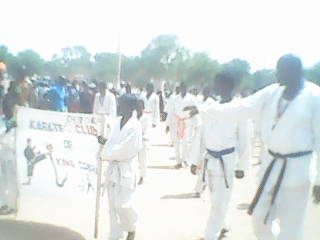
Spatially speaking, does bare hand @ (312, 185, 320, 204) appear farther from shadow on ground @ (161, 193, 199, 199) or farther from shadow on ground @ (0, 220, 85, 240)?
shadow on ground @ (161, 193, 199, 199)

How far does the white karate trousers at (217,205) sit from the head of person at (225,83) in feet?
3.08

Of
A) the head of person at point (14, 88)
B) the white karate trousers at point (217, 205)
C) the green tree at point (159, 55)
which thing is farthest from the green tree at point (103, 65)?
the white karate trousers at point (217, 205)

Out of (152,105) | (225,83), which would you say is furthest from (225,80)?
(152,105)

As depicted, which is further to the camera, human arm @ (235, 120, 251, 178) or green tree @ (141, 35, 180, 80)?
green tree @ (141, 35, 180, 80)

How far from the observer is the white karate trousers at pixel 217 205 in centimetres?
701

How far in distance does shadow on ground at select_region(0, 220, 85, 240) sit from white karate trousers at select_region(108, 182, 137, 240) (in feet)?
1.72

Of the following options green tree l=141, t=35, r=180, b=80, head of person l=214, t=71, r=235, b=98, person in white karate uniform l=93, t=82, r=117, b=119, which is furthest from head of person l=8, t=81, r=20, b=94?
green tree l=141, t=35, r=180, b=80

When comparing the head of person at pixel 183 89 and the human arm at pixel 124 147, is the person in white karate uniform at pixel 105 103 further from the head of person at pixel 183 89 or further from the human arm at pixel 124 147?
the human arm at pixel 124 147

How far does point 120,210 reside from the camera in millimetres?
6578

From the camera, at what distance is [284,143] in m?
5.39

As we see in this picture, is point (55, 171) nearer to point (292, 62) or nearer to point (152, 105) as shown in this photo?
point (292, 62)

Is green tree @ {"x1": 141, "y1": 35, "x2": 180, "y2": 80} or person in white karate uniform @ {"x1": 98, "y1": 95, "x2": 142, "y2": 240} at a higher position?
green tree @ {"x1": 141, "y1": 35, "x2": 180, "y2": 80}

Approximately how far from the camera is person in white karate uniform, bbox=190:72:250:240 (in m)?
7.05

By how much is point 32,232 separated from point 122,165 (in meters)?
1.39
